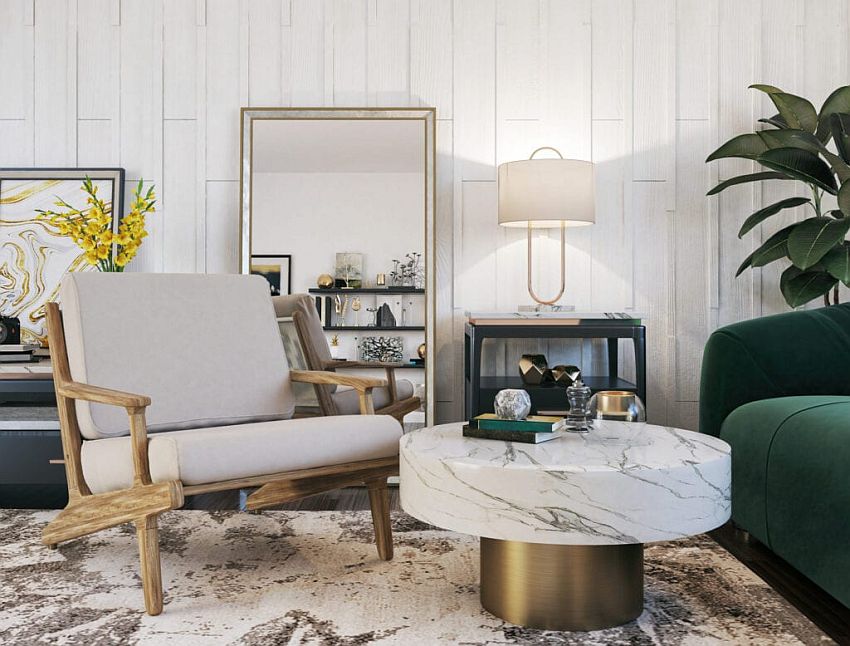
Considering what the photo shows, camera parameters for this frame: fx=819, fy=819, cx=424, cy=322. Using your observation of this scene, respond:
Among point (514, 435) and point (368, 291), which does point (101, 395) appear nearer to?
point (514, 435)

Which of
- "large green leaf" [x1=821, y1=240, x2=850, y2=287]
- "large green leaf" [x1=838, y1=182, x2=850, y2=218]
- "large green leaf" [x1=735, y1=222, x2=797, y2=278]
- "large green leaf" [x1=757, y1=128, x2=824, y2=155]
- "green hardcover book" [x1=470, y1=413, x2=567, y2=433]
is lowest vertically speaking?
"green hardcover book" [x1=470, y1=413, x2=567, y2=433]

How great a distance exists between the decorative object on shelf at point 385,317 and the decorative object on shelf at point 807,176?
1.53 meters

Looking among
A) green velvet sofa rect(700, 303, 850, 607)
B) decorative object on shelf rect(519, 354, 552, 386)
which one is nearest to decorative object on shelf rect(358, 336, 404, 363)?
decorative object on shelf rect(519, 354, 552, 386)

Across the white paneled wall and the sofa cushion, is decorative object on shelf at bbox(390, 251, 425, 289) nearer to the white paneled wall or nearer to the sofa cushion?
the white paneled wall

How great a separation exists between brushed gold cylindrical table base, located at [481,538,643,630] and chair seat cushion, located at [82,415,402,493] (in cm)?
54

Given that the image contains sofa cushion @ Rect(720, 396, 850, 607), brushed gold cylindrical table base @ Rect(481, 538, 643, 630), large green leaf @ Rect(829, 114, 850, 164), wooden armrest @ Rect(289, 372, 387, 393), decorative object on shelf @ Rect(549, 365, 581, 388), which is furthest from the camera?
decorative object on shelf @ Rect(549, 365, 581, 388)

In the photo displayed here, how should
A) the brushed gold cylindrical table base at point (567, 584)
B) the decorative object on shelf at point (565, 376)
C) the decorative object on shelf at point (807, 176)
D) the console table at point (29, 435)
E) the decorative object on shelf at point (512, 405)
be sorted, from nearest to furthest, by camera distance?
1. the brushed gold cylindrical table base at point (567, 584)
2. the decorative object on shelf at point (512, 405)
3. the decorative object on shelf at point (807, 176)
4. the console table at point (29, 435)
5. the decorative object on shelf at point (565, 376)

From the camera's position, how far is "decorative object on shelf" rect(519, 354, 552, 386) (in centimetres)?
354

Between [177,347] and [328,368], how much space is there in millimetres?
875

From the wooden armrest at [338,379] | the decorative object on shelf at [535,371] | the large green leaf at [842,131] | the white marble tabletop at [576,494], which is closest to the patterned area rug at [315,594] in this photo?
the white marble tabletop at [576,494]

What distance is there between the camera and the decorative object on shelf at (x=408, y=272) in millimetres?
3795

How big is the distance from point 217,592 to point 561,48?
2.89 metres

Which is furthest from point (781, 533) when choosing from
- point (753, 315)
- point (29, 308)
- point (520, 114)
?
point (29, 308)

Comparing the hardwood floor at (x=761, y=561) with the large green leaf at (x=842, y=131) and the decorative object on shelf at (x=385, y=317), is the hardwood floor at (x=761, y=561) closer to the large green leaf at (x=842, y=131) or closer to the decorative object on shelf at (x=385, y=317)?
the decorative object on shelf at (x=385, y=317)
